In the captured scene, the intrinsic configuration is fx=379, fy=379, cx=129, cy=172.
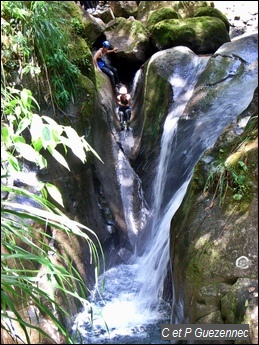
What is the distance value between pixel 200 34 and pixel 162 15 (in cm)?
128

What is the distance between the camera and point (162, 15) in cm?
838

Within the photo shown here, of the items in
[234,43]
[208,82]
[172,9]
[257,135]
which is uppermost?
[172,9]

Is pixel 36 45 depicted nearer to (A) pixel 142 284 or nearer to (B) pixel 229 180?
(B) pixel 229 180

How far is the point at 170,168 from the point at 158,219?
2.70ft

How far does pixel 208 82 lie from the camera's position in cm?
622

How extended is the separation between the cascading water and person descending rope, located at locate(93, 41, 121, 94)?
1.52 metres

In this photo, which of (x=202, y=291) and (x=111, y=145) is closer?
(x=202, y=291)

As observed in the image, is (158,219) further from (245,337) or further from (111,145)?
(245,337)

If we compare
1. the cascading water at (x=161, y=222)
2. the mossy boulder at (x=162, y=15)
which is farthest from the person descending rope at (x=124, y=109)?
the mossy boulder at (x=162, y=15)

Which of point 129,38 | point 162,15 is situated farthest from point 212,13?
point 129,38

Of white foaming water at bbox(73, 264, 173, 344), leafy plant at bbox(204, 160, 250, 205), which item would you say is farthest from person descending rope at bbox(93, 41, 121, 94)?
leafy plant at bbox(204, 160, 250, 205)

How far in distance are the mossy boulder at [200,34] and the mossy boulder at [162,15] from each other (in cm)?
66

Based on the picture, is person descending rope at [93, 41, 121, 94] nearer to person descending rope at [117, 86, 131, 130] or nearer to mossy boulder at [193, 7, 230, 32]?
person descending rope at [117, 86, 131, 130]

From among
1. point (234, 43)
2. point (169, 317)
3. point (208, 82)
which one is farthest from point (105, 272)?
point (234, 43)
